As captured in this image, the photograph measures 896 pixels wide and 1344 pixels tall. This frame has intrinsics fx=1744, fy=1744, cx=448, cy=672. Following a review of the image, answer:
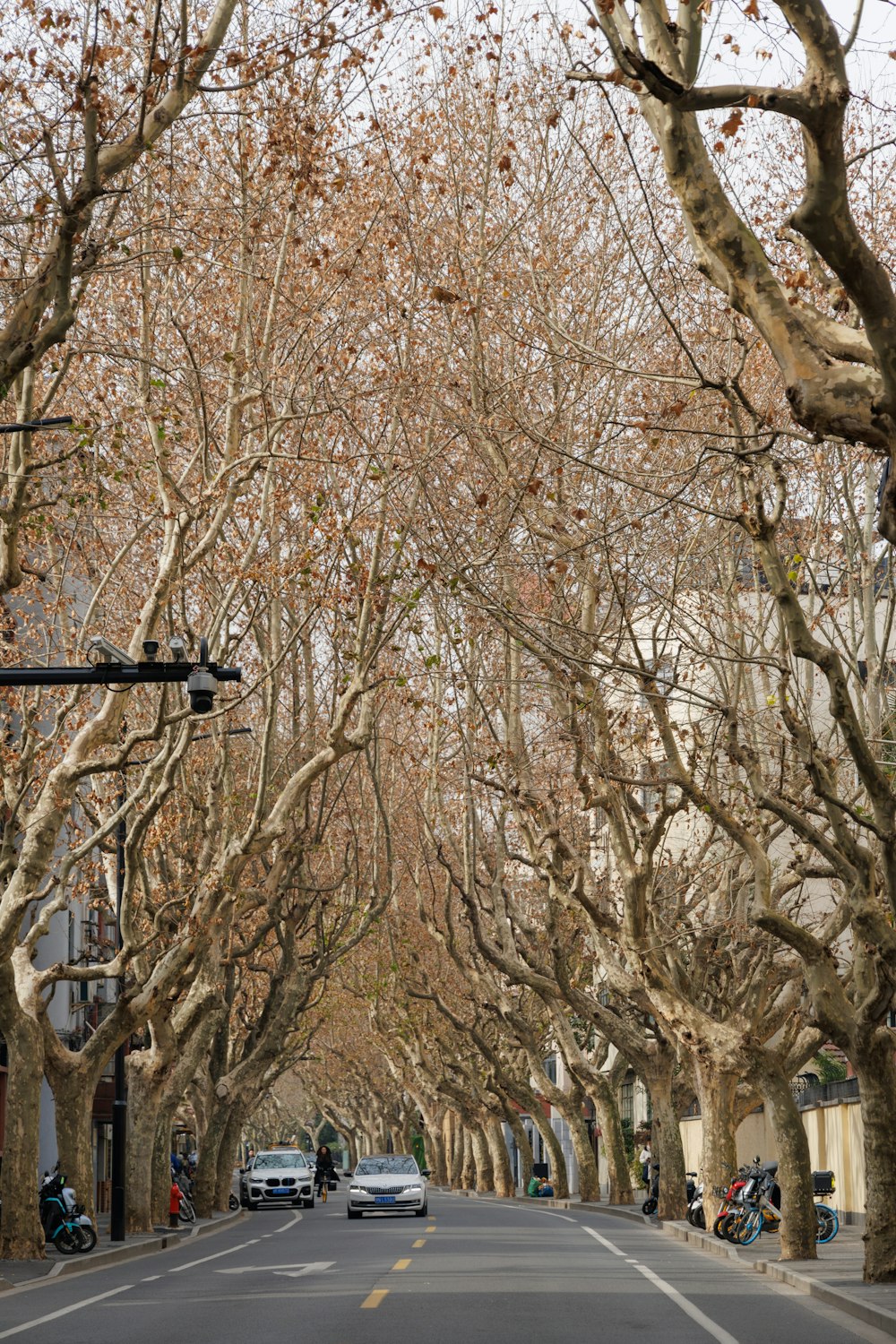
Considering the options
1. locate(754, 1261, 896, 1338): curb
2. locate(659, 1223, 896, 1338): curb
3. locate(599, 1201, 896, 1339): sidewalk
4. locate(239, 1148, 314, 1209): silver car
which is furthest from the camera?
locate(239, 1148, 314, 1209): silver car

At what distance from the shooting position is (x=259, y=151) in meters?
18.9

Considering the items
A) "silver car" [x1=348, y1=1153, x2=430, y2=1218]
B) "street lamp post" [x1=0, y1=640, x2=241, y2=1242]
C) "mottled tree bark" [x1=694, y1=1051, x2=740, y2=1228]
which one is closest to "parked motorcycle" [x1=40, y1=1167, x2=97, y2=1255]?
"mottled tree bark" [x1=694, y1=1051, x2=740, y2=1228]

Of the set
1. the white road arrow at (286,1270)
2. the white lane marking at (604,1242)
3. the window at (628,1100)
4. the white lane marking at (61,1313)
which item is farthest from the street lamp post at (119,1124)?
the window at (628,1100)

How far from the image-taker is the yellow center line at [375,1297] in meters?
15.1

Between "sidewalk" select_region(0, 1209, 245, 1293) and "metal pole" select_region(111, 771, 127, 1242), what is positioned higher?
"metal pole" select_region(111, 771, 127, 1242)

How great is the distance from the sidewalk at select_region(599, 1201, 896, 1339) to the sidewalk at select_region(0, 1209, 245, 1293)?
25.9 ft

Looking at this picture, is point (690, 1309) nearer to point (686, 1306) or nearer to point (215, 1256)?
point (686, 1306)

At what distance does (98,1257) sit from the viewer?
22.3 metres

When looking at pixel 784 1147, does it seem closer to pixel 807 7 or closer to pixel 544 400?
pixel 544 400

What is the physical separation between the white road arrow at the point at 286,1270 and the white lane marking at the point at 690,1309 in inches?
146

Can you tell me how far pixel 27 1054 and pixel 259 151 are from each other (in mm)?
10922

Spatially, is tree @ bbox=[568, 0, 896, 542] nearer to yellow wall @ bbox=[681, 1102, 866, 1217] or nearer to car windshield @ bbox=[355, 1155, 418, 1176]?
yellow wall @ bbox=[681, 1102, 866, 1217]

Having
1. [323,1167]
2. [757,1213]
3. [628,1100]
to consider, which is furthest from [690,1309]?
[628,1100]

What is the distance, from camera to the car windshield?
3659 cm
